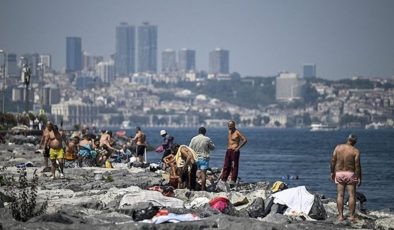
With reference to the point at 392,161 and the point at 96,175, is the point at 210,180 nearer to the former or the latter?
the point at 96,175

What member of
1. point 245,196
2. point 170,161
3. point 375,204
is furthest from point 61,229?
point 375,204

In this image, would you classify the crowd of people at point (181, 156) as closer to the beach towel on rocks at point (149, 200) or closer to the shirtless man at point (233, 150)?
the shirtless man at point (233, 150)

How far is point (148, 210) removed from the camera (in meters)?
16.4

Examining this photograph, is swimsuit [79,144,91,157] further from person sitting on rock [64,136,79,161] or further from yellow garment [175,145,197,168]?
yellow garment [175,145,197,168]

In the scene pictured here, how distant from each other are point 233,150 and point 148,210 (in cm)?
827

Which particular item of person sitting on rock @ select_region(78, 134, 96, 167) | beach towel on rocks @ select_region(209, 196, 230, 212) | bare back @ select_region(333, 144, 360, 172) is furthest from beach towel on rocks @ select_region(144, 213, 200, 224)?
person sitting on rock @ select_region(78, 134, 96, 167)

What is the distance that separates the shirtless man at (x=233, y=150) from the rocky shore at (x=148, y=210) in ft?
1.41

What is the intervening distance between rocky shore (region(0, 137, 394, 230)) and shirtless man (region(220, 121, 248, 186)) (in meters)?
0.43

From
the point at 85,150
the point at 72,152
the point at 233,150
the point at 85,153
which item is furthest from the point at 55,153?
the point at 85,150

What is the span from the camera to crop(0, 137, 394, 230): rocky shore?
601 inches

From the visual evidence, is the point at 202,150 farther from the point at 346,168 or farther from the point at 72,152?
the point at 72,152

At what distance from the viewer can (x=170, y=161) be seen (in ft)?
74.6

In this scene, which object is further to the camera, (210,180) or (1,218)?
(210,180)

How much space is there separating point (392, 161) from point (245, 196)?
41443 millimetres
